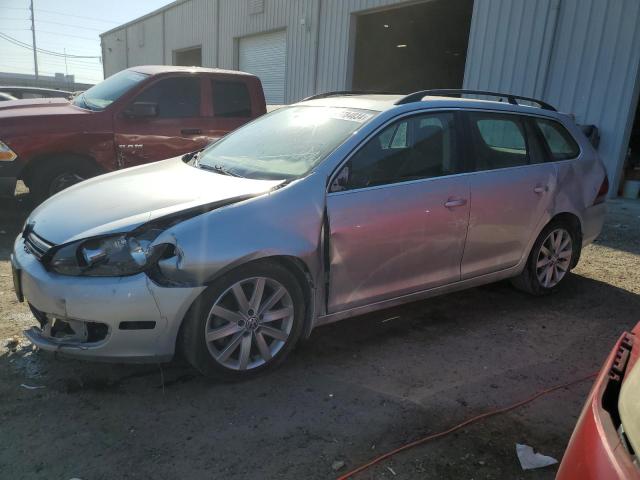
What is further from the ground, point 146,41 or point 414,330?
point 146,41

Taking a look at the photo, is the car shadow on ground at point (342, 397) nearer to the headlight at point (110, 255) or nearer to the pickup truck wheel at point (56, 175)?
the headlight at point (110, 255)

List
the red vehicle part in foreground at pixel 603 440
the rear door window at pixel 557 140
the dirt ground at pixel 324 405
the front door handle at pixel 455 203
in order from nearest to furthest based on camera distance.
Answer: the red vehicle part in foreground at pixel 603 440 → the dirt ground at pixel 324 405 → the front door handle at pixel 455 203 → the rear door window at pixel 557 140

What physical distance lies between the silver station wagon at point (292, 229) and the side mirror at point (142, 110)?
2374 mm

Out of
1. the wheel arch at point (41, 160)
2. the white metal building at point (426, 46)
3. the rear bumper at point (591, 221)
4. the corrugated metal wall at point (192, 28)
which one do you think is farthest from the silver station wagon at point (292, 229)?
the corrugated metal wall at point (192, 28)

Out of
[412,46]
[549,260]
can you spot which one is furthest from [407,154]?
[412,46]

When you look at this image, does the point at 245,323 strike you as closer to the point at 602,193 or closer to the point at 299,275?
the point at 299,275

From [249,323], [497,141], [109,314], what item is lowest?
[249,323]

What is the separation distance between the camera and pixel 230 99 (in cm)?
701

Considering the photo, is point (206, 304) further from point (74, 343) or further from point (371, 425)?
point (371, 425)

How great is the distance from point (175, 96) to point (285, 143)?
3544mm

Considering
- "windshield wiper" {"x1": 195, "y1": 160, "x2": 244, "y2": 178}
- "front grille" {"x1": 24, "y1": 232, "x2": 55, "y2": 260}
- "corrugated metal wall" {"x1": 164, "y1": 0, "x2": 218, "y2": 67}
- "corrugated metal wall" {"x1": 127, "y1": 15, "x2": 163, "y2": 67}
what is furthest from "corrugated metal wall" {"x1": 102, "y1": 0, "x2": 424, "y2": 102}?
"front grille" {"x1": 24, "y1": 232, "x2": 55, "y2": 260}

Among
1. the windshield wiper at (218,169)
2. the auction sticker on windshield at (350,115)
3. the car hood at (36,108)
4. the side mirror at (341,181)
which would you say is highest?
the auction sticker on windshield at (350,115)

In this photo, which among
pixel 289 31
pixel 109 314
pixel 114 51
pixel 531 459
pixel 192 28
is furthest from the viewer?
pixel 114 51

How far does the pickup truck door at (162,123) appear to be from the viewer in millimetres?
6141
